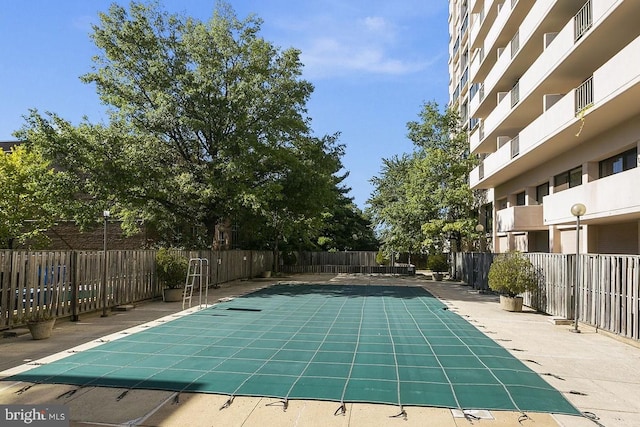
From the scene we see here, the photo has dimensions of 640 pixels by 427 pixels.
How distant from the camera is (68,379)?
591 cm

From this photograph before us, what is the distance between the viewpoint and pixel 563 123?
1490 centimetres

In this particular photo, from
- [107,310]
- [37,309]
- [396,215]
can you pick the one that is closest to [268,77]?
[396,215]

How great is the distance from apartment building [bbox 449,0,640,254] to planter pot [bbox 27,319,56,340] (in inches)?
541

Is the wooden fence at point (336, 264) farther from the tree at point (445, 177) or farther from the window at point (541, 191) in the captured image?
the window at point (541, 191)

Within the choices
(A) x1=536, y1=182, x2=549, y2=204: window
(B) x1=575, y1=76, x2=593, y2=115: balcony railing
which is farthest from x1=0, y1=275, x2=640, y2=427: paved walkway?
(A) x1=536, y1=182, x2=549, y2=204: window

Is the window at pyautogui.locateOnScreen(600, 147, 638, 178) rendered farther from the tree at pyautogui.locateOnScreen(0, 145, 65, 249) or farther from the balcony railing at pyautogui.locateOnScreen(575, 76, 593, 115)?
the tree at pyautogui.locateOnScreen(0, 145, 65, 249)

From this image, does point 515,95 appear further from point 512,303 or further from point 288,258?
point 288,258

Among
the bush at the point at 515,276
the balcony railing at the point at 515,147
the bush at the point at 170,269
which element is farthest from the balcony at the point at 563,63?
the bush at the point at 170,269

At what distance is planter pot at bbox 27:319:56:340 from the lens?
8.46 m

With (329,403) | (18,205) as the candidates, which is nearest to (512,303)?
(329,403)

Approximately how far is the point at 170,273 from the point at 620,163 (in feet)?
48.9

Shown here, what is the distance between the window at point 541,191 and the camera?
20219 millimetres

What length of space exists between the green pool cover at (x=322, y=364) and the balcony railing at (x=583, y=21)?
31.9 ft

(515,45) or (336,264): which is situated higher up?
(515,45)
